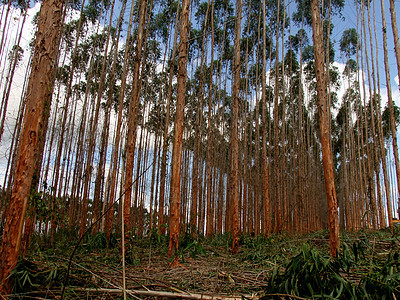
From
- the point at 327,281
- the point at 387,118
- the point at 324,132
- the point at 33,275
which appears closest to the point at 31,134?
the point at 33,275

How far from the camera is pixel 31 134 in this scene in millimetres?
2379

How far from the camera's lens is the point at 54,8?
2576 mm

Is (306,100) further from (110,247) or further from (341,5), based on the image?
(110,247)

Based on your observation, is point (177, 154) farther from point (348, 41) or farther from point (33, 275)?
point (348, 41)

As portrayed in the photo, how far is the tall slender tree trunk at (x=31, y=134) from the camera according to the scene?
222 centimetres

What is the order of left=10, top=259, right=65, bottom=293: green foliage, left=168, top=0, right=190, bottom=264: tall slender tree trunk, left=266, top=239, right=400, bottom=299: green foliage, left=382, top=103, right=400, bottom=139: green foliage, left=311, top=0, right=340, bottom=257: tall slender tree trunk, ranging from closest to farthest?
left=266, top=239, right=400, bottom=299: green foliage → left=10, top=259, right=65, bottom=293: green foliage → left=311, top=0, right=340, bottom=257: tall slender tree trunk → left=168, top=0, right=190, bottom=264: tall slender tree trunk → left=382, top=103, right=400, bottom=139: green foliage

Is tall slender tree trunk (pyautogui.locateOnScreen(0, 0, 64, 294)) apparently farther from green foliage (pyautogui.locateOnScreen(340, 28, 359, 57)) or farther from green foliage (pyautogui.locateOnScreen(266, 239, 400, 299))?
green foliage (pyautogui.locateOnScreen(340, 28, 359, 57))

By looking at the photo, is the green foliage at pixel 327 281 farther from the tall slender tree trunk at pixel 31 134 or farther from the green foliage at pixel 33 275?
the tall slender tree trunk at pixel 31 134

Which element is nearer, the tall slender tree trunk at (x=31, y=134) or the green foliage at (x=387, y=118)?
the tall slender tree trunk at (x=31, y=134)

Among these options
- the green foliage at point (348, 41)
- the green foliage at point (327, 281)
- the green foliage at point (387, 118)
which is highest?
the green foliage at point (348, 41)

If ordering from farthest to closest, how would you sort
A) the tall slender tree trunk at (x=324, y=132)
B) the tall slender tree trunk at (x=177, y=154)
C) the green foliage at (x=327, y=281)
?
the tall slender tree trunk at (x=177, y=154) < the tall slender tree trunk at (x=324, y=132) < the green foliage at (x=327, y=281)

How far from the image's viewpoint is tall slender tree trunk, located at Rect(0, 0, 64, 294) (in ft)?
7.27

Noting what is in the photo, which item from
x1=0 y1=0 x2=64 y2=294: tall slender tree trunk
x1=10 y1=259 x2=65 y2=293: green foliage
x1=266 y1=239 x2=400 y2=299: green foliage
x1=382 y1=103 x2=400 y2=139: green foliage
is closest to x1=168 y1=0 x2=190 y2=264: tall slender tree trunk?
x1=10 y1=259 x2=65 y2=293: green foliage

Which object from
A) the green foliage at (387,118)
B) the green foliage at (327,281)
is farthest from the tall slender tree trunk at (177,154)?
the green foliage at (387,118)
